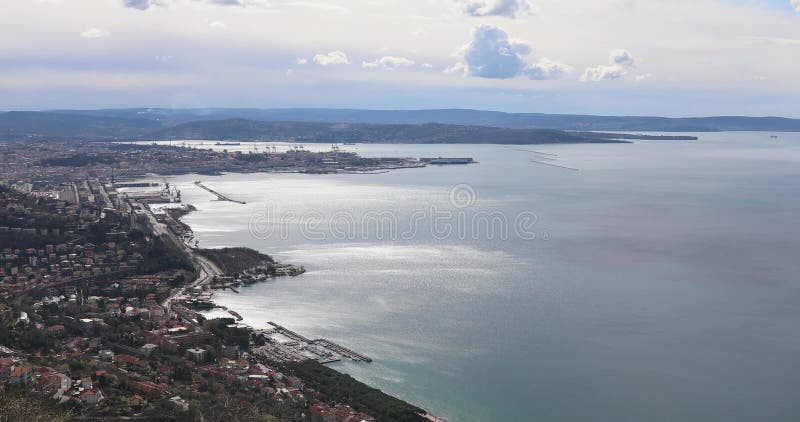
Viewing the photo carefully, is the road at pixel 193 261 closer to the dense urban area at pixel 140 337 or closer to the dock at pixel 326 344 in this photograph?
the dense urban area at pixel 140 337

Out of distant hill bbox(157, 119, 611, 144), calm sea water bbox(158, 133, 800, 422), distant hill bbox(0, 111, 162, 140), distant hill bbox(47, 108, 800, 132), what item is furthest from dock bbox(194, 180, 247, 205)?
distant hill bbox(47, 108, 800, 132)

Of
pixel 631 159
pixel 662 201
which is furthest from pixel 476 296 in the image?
pixel 631 159

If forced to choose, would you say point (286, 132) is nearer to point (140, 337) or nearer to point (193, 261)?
point (193, 261)

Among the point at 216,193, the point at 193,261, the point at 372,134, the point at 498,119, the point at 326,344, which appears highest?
the point at 498,119

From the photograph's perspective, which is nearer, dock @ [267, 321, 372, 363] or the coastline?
the coastline

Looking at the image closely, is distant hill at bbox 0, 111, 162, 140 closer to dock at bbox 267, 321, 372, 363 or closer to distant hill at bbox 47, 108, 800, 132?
distant hill at bbox 47, 108, 800, 132

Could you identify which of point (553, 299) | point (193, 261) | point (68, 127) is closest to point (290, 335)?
point (553, 299)
